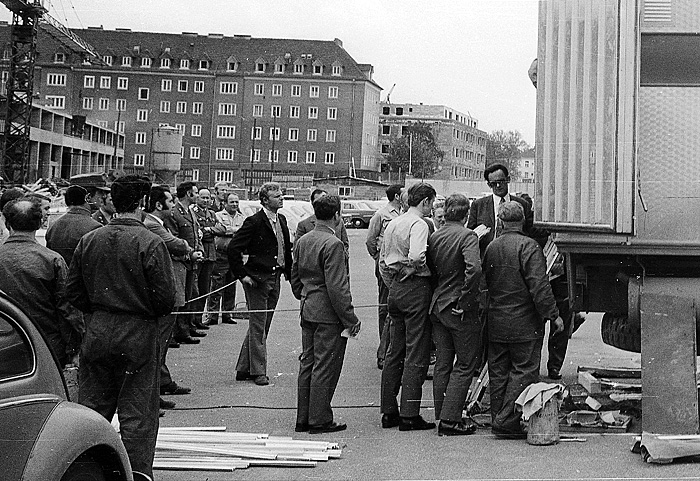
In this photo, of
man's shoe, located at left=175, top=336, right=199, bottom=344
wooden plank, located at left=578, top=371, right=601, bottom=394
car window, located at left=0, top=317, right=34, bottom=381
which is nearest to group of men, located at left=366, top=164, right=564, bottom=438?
wooden plank, located at left=578, top=371, right=601, bottom=394

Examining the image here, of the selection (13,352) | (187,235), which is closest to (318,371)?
(13,352)

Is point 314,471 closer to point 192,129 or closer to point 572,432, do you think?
point 572,432

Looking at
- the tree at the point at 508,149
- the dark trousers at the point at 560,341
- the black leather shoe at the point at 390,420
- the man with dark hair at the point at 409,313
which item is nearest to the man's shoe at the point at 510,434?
the man with dark hair at the point at 409,313

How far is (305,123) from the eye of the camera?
67.5ft

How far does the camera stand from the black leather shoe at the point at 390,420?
314 inches

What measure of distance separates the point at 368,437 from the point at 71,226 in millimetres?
3232

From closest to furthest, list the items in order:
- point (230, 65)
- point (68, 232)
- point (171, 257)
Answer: point (68, 232)
point (171, 257)
point (230, 65)

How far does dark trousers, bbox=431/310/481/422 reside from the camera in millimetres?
7625

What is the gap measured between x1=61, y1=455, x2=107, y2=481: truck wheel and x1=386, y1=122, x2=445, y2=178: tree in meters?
11.9

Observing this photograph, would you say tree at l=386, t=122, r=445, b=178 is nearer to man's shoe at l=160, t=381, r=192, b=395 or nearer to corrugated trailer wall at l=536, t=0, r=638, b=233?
man's shoe at l=160, t=381, r=192, b=395

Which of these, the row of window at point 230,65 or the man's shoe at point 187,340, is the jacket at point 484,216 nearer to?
the man's shoe at point 187,340

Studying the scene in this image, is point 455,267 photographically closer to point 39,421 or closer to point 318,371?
point 318,371

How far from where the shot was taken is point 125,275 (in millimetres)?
5863

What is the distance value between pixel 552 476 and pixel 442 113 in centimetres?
1076
